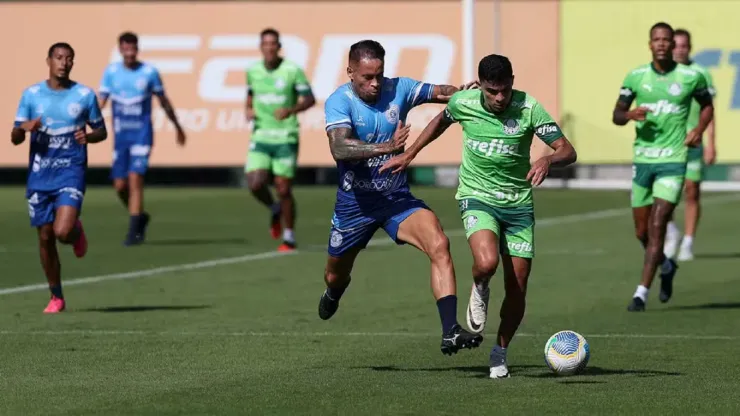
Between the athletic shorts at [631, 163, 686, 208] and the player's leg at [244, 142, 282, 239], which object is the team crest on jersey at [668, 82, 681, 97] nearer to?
the athletic shorts at [631, 163, 686, 208]

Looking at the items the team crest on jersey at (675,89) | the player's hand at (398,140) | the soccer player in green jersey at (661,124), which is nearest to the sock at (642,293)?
the soccer player in green jersey at (661,124)

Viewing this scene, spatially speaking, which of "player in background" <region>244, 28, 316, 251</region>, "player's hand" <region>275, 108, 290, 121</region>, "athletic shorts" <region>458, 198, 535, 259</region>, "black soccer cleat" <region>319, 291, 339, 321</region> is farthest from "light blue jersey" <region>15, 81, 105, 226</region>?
"player in background" <region>244, 28, 316, 251</region>

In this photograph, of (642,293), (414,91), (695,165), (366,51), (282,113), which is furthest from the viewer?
(282,113)

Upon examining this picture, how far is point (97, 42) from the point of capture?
121 ft

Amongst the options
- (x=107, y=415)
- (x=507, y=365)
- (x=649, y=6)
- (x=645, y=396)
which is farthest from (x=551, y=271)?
(x=649, y=6)

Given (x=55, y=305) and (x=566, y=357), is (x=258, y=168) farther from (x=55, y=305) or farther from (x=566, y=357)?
(x=566, y=357)

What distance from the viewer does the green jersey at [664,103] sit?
15.7 meters

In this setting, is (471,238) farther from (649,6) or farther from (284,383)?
(649,6)

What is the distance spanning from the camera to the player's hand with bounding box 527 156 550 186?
34.7 ft

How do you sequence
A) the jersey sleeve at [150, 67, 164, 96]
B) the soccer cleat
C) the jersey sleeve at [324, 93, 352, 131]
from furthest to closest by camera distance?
the jersey sleeve at [150, 67, 164, 96], the soccer cleat, the jersey sleeve at [324, 93, 352, 131]

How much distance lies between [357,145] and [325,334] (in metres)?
2.61

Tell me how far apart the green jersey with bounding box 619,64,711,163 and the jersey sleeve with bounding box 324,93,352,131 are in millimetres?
4688

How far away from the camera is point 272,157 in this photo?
21.9 metres

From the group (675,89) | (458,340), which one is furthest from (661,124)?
(458,340)
